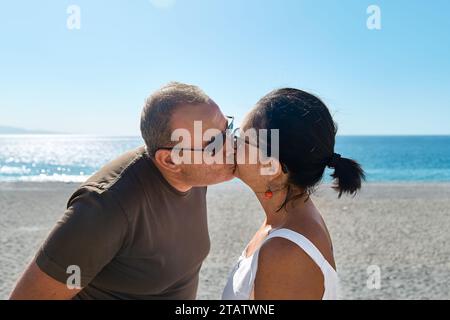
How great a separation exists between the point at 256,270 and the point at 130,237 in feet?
2.54

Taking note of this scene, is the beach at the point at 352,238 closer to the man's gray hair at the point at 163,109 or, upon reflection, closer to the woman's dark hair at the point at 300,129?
the woman's dark hair at the point at 300,129

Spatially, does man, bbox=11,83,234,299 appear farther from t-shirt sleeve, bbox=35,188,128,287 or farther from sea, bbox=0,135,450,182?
sea, bbox=0,135,450,182

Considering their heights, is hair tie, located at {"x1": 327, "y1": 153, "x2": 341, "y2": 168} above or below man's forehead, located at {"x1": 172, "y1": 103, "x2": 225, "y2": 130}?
below

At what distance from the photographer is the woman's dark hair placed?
2184 mm

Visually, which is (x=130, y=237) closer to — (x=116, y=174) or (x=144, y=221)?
(x=144, y=221)

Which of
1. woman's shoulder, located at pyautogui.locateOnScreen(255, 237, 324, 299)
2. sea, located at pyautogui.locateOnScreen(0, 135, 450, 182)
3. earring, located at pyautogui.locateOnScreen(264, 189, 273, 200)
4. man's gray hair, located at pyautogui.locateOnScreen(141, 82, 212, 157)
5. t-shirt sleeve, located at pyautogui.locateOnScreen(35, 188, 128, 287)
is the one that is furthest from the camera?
sea, located at pyautogui.locateOnScreen(0, 135, 450, 182)

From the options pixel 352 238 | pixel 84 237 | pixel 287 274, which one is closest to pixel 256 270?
pixel 287 274

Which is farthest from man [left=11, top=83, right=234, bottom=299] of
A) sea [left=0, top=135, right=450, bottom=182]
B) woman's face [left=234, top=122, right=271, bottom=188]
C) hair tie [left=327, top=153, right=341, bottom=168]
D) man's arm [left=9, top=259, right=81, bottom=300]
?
sea [left=0, top=135, right=450, bottom=182]

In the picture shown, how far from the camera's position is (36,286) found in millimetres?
2162

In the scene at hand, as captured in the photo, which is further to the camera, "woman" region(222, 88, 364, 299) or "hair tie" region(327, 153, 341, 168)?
"hair tie" region(327, 153, 341, 168)

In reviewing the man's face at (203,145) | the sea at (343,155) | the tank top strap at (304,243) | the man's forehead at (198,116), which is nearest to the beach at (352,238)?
the man's face at (203,145)
